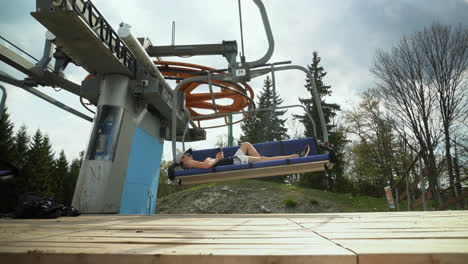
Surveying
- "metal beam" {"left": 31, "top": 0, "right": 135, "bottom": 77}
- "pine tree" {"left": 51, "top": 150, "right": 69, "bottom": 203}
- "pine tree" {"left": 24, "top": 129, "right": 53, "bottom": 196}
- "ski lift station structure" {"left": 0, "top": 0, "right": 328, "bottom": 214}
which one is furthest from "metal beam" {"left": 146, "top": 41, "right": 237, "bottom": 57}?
"pine tree" {"left": 51, "top": 150, "right": 69, "bottom": 203}

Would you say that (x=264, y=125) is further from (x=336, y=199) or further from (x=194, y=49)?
(x=194, y=49)

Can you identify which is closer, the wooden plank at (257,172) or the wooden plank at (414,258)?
Result: the wooden plank at (414,258)

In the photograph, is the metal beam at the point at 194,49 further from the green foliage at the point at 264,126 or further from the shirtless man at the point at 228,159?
the green foliage at the point at 264,126

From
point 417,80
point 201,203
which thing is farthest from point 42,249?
point 201,203

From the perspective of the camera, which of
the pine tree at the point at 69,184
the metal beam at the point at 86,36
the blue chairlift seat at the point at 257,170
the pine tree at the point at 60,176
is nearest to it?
the blue chairlift seat at the point at 257,170

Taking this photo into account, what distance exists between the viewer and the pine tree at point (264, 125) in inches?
1037

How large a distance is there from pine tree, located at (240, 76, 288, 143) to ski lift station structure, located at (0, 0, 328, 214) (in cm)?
1847

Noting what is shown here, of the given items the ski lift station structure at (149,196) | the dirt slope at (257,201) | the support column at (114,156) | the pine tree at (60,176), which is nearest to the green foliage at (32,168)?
the pine tree at (60,176)

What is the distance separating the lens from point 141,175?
7.40 metres

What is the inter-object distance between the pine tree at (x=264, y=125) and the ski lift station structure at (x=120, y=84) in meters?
18.5

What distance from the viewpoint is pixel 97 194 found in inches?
205

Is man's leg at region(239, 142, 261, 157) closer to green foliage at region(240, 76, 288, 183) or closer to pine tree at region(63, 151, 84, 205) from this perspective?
green foliage at region(240, 76, 288, 183)

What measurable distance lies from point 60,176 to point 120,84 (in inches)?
907

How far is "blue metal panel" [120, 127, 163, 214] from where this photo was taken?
259 inches
